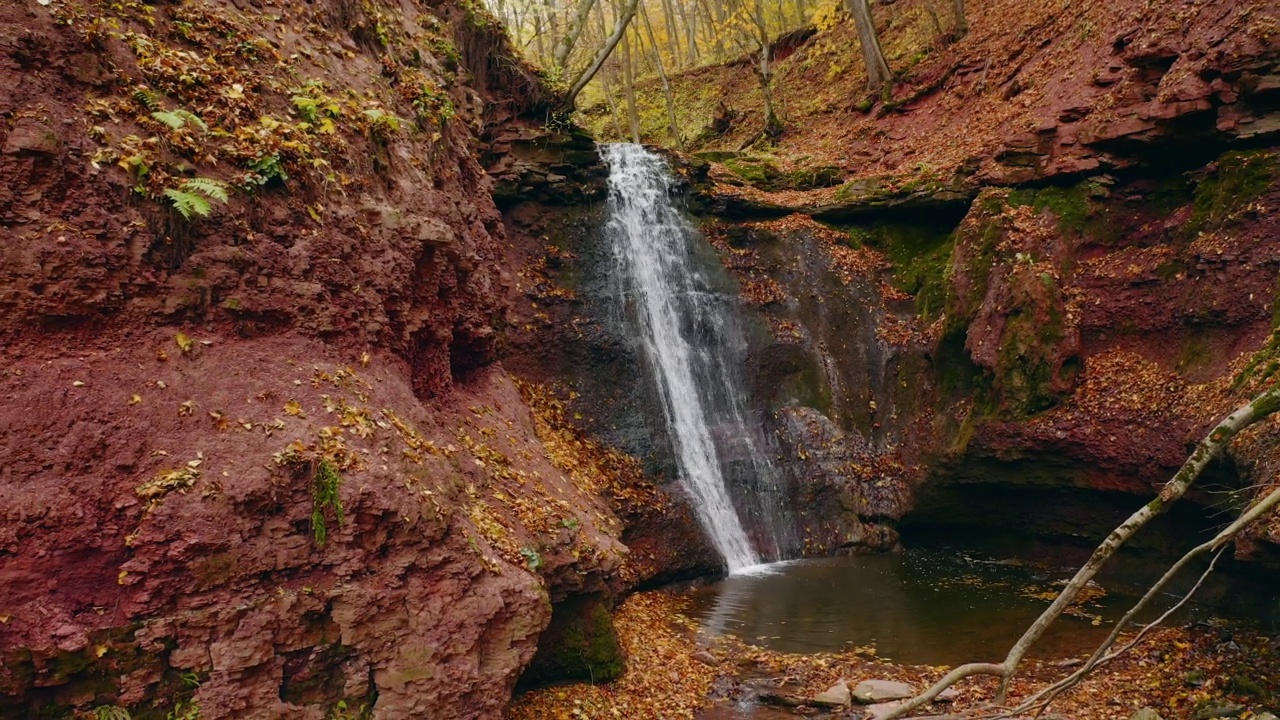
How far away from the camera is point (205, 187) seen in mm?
5793

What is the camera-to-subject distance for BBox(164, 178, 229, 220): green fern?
5.66 m

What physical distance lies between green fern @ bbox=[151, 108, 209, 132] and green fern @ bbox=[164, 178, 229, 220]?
0.47m

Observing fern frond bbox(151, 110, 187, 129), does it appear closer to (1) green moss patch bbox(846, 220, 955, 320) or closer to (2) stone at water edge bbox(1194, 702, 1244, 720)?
(2) stone at water edge bbox(1194, 702, 1244, 720)

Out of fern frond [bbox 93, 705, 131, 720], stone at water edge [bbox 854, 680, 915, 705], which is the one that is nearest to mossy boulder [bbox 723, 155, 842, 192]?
stone at water edge [bbox 854, 680, 915, 705]

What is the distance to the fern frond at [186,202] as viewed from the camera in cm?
564

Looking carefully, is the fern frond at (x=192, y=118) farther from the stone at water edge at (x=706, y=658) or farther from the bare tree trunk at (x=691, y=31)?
the bare tree trunk at (x=691, y=31)

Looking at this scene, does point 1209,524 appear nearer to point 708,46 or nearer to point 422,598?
point 422,598

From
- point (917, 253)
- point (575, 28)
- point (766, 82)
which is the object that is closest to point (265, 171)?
point (575, 28)

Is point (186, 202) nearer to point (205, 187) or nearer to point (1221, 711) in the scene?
point (205, 187)

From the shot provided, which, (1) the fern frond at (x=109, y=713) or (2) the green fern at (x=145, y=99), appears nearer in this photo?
(1) the fern frond at (x=109, y=713)

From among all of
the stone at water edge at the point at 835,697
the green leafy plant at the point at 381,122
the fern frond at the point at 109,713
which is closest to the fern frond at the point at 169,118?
the green leafy plant at the point at 381,122

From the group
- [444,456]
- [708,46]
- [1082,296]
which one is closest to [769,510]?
[1082,296]

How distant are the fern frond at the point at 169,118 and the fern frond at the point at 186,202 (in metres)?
0.55

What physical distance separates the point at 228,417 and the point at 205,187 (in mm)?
1865
